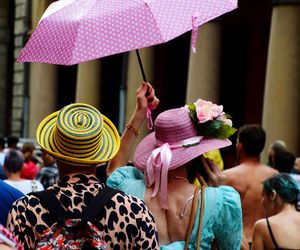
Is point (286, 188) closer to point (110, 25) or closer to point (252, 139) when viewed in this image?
point (252, 139)

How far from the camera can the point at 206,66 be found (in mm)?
18000

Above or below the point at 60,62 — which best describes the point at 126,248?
below

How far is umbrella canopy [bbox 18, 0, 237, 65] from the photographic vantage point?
5238mm

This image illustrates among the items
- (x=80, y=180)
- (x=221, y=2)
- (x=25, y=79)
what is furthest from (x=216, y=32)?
(x=80, y=180)

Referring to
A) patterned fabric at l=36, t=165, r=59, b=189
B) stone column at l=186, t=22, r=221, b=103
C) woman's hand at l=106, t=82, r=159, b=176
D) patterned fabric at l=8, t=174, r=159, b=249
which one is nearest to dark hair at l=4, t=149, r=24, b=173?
patterned fabric at l=36, t=165, r=59, b=189

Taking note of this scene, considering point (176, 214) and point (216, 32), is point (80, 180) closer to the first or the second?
point (176, 214)

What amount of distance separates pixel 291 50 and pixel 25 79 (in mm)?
11457

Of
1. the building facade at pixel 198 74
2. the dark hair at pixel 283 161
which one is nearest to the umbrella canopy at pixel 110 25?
the dark hair at pixel 283 161

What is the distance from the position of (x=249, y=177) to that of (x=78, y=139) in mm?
3902

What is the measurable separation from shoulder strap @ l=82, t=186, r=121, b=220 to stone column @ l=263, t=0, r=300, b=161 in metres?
11.5

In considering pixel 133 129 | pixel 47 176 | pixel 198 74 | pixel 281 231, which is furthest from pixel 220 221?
pixel 198 74

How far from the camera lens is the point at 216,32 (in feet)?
60.6

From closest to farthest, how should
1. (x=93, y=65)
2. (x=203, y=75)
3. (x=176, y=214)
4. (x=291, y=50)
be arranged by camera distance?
(x=176, y=214) → (x=291, y=50) → (x=203, y=75) → (x=93, y=65)

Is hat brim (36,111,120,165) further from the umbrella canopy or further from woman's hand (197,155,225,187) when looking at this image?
the umbrella canopy
